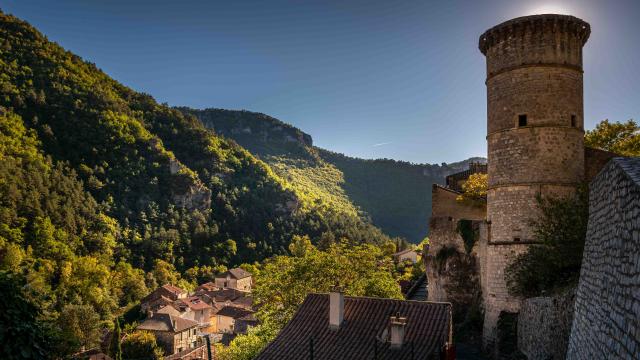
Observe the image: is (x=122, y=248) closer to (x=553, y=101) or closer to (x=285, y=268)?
(x=285, y=268)

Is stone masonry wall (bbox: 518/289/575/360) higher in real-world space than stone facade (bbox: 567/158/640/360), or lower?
lower

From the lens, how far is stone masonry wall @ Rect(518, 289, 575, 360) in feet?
34.0

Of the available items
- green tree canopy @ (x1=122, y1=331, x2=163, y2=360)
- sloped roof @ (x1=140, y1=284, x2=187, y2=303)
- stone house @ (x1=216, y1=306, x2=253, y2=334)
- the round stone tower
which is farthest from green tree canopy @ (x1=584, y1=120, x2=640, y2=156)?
sloped roof @ (x1=140, y1=284, x2=187, y2=303)

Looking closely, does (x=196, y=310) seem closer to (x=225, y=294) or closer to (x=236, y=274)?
(x=225, y=294)

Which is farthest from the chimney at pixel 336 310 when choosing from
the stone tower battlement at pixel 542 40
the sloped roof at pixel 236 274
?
the sloped roof at pixel 236 274

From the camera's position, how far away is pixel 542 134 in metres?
15.3

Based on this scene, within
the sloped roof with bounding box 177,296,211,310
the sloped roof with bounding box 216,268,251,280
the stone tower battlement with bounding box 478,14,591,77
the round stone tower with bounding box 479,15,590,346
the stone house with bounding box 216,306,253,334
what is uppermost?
the stone tower battlement with bounding box 478,14,591,77

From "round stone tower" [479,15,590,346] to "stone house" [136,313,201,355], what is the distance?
142 feet

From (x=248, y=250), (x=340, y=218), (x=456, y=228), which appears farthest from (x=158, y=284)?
(x=456, y=228)

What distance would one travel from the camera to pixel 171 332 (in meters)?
51.3

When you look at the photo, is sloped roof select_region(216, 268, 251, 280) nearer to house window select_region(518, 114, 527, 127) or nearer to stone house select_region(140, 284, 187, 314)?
stone house select_region(140, 284, 187, 314)

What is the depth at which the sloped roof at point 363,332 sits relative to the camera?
1388 cm

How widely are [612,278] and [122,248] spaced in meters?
94.1

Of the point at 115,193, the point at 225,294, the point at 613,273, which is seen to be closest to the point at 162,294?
the point at 225,294
